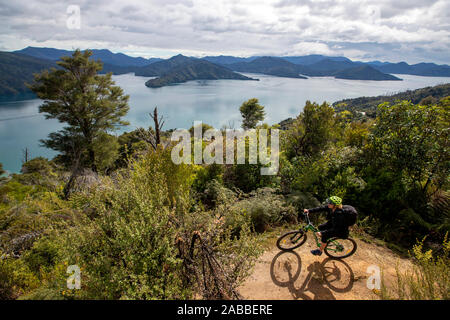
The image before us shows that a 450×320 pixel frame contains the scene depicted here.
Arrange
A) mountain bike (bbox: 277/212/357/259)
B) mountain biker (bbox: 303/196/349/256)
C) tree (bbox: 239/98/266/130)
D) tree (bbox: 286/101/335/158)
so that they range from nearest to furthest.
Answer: mountain biker (bbox: 303/196/349/256) < mountain bike (bbox: 277/212/357/259) < tree (bbox: 286/101/335/158) < tree (bbox: 239/98/266/130)

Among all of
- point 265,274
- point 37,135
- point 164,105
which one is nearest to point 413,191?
point 265,274

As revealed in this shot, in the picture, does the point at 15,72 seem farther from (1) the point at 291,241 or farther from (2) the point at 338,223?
(2) the point at 338,223

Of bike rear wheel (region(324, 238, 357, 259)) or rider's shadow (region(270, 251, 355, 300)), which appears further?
bike rear wheel (region(324, 238, 357, 259))

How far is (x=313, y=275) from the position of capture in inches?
180

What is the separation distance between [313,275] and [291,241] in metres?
0.90

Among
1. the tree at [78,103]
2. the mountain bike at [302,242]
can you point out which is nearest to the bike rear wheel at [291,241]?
the mountain bike at [302,242]

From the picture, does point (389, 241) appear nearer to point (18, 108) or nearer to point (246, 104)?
point (246, 104)

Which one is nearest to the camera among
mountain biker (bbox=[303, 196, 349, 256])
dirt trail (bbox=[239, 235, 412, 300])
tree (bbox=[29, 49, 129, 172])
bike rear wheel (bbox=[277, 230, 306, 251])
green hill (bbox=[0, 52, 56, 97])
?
dirt trail (bbox=[239, 235, 412, 300])

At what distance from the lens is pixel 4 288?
439cm

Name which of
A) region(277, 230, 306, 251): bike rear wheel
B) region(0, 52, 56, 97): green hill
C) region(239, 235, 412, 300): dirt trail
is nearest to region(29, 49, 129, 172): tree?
region(277, 230, 306, 251): bike rear wheel

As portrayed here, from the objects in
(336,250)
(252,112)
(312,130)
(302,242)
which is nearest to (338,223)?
(336,250)

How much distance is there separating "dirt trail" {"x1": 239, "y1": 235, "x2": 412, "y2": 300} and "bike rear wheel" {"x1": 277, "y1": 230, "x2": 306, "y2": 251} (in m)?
0.13

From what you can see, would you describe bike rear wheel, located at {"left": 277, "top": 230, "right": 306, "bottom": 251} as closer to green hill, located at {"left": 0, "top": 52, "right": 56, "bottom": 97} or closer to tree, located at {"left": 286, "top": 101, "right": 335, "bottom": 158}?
tree, located at {"left": 286, "top": 101, "right": 335, "bottom": 158}

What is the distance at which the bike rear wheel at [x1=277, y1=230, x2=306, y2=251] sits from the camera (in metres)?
5.26
